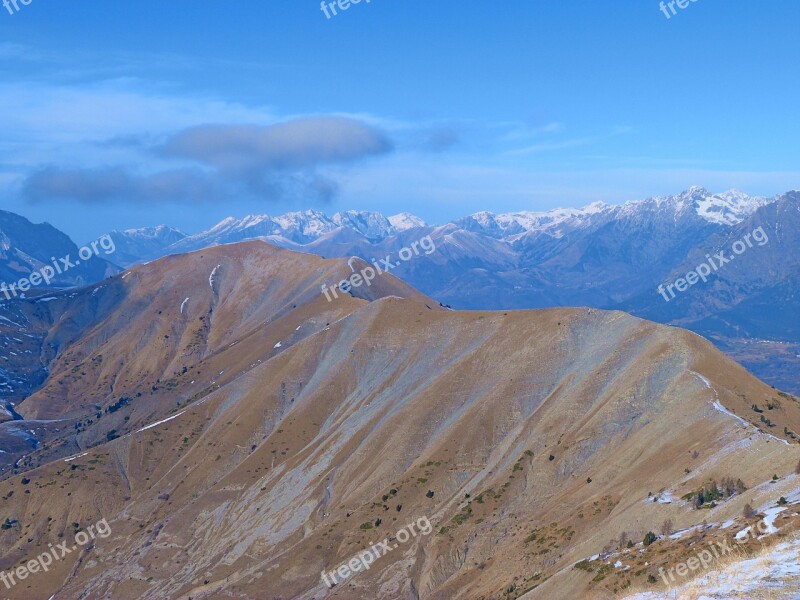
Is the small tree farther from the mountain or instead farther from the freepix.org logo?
the freepix.org logo

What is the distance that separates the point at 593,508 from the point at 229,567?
81062mm

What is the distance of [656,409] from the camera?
143m

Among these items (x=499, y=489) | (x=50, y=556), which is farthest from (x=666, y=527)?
(x=50, y=556)

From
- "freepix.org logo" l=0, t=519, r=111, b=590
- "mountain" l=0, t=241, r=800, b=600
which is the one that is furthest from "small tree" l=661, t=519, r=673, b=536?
"freepix.org logo" l=0, t=519, r=111, b=590

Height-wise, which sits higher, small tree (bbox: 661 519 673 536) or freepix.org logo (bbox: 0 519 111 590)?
freepix.org logo (bbox: 0 519 111 590)

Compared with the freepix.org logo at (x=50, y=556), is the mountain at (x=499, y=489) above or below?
below

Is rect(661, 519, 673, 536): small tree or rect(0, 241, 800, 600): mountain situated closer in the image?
rect(661, 519, 673, 536): small tree

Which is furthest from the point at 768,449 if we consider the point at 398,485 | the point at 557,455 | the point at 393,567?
the point at 398,485

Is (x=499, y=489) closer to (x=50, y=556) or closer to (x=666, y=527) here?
(x=666, y=527)

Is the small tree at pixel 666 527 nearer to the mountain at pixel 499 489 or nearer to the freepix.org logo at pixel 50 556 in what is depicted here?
the mountain at pixel 499 489

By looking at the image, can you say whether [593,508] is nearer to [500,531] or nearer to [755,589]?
[500,531]

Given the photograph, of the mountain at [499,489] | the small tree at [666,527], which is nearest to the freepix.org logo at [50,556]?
the mountain at [499,489]

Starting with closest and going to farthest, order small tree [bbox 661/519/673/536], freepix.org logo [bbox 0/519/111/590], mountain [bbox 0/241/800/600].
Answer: small tree [bbox 661/519/673/536] < mountain [bbox 0/241/800/600] < freepix.org logo [bbox 0/519/111/590]

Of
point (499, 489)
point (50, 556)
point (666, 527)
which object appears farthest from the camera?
point (50, 556)
